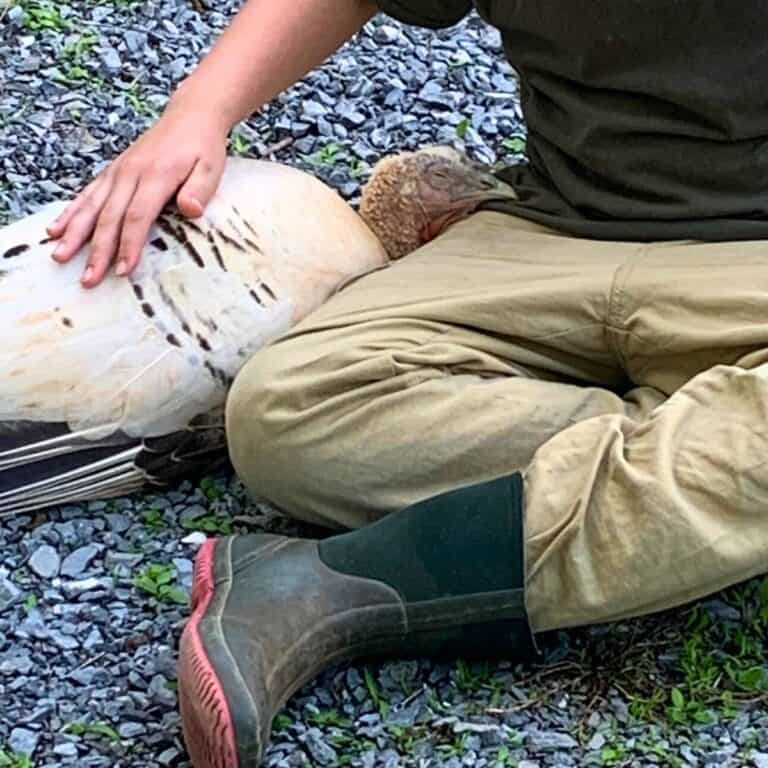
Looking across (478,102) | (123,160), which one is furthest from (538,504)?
(478,102)

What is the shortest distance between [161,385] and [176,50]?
950 millimetres

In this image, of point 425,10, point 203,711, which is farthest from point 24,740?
point 425,10

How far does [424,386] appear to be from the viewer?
169cm

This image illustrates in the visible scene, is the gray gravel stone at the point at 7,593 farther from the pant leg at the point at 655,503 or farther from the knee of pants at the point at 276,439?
the pant leg at the point at 655,503

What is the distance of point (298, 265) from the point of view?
1.86 m

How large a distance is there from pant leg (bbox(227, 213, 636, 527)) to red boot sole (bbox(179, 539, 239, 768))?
9.3 inches

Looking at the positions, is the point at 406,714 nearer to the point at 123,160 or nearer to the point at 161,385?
the point at 161,385

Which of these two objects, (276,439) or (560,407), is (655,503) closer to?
(560,407)

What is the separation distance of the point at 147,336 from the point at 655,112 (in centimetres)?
52

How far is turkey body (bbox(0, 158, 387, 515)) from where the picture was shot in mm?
1764

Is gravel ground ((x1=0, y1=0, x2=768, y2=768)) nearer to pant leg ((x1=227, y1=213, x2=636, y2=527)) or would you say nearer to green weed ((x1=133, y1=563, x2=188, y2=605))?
green weed ((x1=133, y1=563, x2=188, y2=605))

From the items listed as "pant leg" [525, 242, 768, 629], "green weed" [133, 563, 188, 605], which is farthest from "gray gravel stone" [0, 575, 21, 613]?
"pant leg" [525, 242, 768, 629]

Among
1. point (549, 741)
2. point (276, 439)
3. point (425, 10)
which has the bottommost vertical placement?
point (549, 741)

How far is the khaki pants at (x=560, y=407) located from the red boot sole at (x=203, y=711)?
0.83 ft
